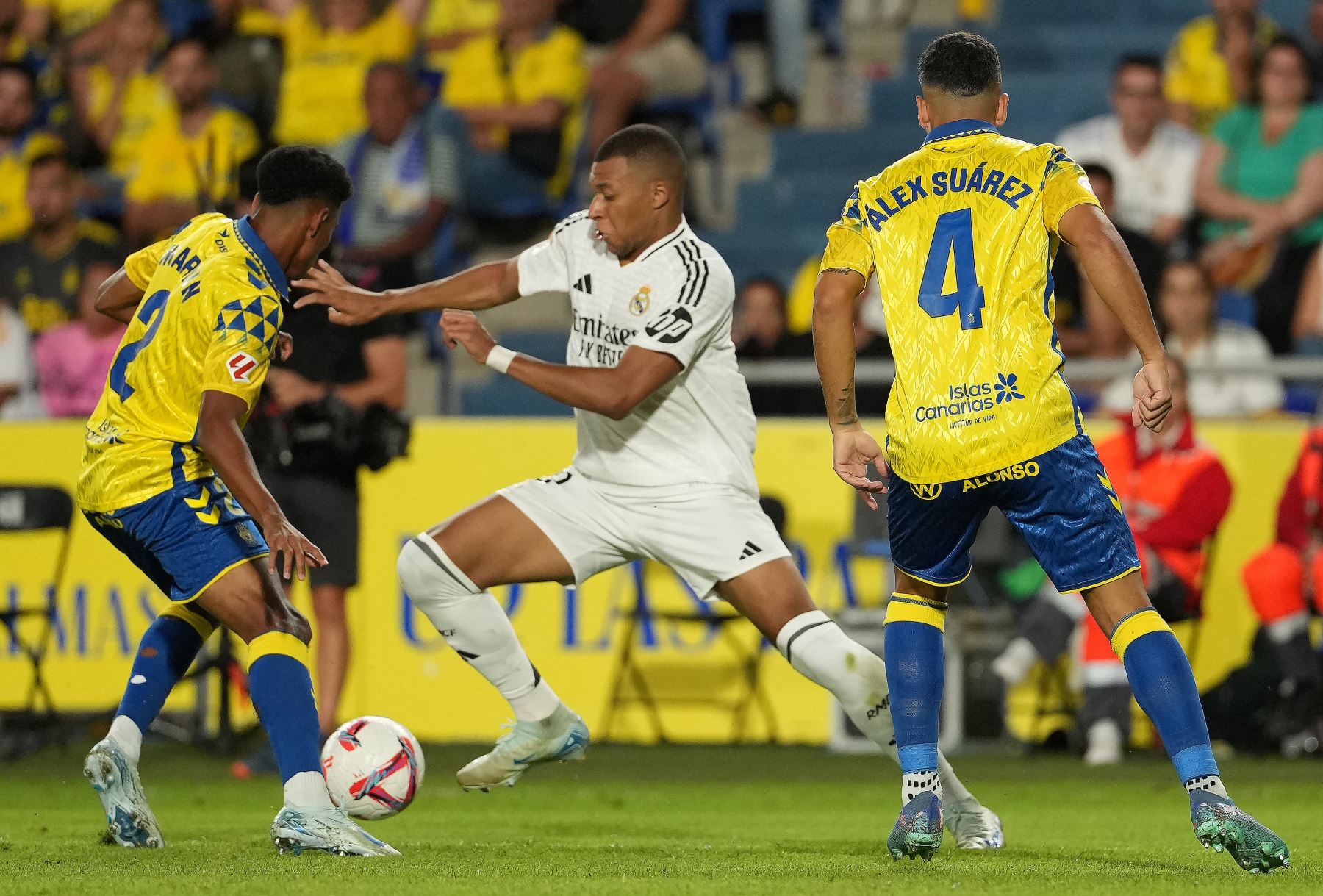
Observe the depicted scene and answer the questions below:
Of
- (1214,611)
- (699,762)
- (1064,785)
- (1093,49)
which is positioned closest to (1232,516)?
(1214,611)

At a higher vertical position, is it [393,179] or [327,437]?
[393,179]

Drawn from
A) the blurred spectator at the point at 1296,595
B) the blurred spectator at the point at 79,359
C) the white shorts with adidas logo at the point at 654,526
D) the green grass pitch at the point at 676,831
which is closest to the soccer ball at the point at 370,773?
the green grass pitch at the point at 676,831

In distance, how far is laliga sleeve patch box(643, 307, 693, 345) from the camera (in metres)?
6.18

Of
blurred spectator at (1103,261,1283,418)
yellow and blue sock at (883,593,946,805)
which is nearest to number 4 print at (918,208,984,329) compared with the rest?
yellow and blue sock at (883,593,946,805)

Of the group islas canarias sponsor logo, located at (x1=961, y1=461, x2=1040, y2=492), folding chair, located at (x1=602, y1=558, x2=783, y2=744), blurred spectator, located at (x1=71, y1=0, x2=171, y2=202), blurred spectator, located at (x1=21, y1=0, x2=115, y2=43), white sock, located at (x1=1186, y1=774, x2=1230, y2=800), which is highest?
blurred spectator, located at (x1=21, y1=0, x2=115, y2=43)

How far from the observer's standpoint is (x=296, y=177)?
5805 mm

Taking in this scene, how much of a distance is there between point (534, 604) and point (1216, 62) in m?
6.23

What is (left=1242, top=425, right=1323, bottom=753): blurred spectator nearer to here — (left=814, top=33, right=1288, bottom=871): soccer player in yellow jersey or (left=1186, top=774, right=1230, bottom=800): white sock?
(left=814, top=33, right=1288, bottom=871): soccer player in yellow jersey

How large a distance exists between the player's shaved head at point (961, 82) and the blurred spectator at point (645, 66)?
7.96 meters

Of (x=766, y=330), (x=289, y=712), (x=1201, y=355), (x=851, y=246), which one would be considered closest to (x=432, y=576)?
(x=289, y=712)

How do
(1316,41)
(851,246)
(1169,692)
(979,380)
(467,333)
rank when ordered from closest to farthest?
(1169,692)
(979,380)
(851,246)
(467,333)
(1316,41)

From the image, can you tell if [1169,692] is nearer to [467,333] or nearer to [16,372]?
[467,333]

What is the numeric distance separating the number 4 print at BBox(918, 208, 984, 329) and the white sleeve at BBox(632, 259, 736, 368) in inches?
44.4

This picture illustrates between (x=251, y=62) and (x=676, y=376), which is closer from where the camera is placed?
(x=676, y=376)
